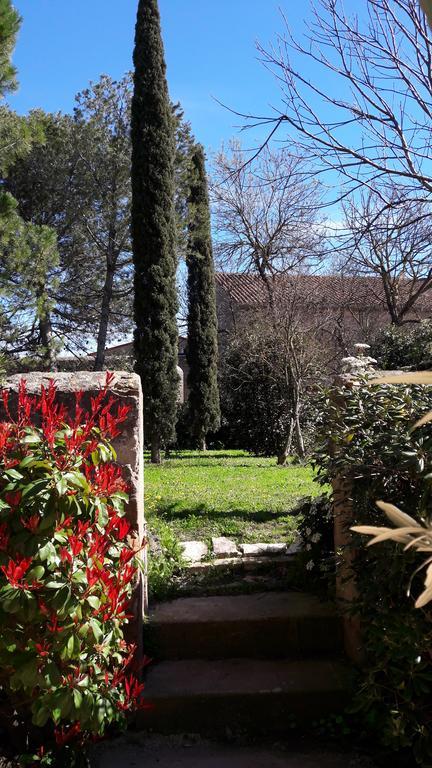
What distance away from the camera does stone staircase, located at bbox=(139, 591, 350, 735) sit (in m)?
2.90

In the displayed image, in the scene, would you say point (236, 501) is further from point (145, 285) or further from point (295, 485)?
point (145, 285)

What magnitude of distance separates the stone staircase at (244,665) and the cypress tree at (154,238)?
321 inches

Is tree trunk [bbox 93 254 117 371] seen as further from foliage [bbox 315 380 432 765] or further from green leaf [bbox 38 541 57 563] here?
green leaf [bbox 38 541 57 563]

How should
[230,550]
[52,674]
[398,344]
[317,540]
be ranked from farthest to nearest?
[398,344] → [230,550] → [317,540] → [52,674]

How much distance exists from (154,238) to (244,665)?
993cm

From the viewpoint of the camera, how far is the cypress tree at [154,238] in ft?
38.5

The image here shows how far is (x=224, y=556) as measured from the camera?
13.6 feet

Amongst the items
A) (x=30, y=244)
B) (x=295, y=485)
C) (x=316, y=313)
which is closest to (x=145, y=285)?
(x=30, y=244)

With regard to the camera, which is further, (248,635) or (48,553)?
(248,635)

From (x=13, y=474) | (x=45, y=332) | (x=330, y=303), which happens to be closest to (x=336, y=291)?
(x=330, y=303)

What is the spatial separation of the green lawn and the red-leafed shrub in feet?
7.25

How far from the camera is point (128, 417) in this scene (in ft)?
9.73

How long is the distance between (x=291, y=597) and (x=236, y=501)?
2.04 meters

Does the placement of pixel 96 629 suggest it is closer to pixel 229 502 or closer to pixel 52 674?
pixel 52 674
